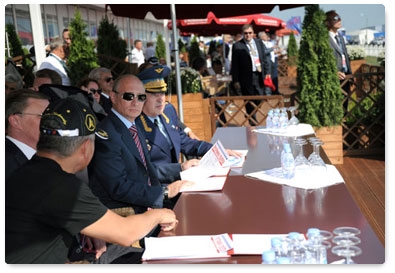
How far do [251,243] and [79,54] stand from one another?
23.5ft

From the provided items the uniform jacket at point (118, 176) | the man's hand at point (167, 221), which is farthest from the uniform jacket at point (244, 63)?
the man's hand at point (167, 221)

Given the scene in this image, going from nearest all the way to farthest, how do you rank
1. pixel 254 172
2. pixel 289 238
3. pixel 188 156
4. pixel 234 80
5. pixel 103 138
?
pixel 289 238 < pixel 103 138 < pixel 254 172 < pixel 188 156 < pixel 234 80

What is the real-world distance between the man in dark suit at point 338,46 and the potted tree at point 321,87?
32 cm

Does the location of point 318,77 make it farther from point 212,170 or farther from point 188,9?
point 212,170

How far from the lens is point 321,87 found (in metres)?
6.38

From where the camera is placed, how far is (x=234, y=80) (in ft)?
27.4

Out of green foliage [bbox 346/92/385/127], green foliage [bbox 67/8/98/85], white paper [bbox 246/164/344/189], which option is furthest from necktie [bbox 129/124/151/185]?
green foliage [bbox 67/8/98/85]

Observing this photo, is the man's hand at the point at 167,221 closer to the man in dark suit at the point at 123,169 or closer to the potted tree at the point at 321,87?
the man in dark suit at the point at 123,169

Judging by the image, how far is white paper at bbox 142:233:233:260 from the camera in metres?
1.85

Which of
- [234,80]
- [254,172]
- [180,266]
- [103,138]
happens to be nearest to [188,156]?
[254,172]

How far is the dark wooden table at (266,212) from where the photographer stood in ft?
6.26

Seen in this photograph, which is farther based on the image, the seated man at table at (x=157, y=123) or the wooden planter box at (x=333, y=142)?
the wooden planter box at (x=333, y=142)
